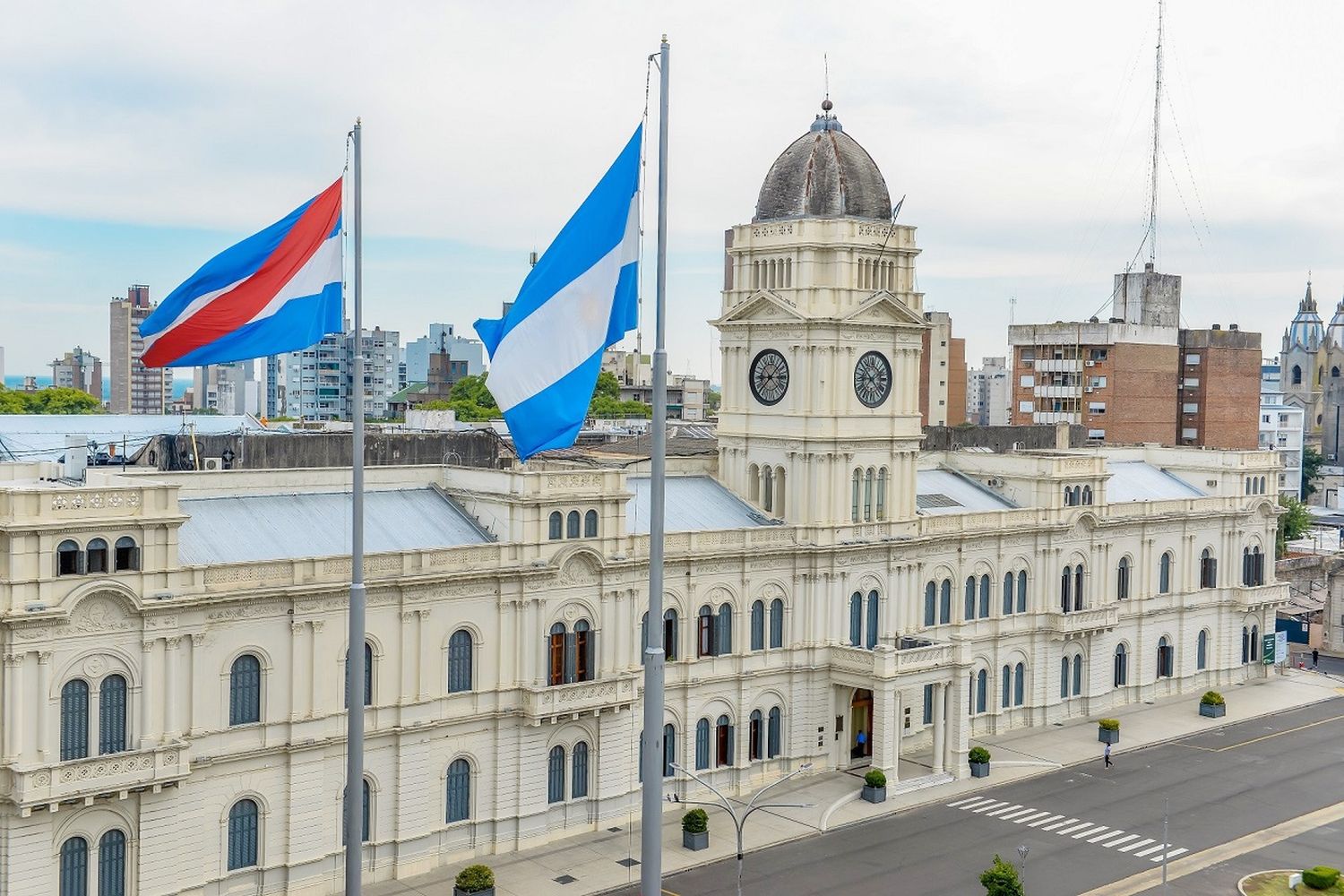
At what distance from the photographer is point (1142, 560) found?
8900 cm

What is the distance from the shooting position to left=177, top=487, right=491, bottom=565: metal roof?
176 feet

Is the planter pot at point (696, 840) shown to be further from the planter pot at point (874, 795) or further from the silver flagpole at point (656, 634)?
the silver flagpole at point (656, 634)

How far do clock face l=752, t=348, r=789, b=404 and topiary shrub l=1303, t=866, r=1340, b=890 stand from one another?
31240 mm

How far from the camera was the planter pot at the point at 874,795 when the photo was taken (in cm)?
6689

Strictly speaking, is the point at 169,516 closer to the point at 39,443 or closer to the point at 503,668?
the point at 503,668

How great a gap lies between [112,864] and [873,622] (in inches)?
1520

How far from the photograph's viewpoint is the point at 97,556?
4747 cm

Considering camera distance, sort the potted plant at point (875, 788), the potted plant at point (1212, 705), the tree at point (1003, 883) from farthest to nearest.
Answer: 1. the potted plant at point (1212, 705)
2. the potted plant at point (875, 788)
3. the tree at point (1003, 883)

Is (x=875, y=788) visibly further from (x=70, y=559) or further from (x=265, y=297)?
(x=265, y=297)

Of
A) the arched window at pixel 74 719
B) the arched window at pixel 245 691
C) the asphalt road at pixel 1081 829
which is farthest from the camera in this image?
the asphalt road at pixel 1081 829

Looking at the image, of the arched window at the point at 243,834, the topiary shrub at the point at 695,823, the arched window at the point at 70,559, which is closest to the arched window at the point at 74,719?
the arched window at the point at 70,559

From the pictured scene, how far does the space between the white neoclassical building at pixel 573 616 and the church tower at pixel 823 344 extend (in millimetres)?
173

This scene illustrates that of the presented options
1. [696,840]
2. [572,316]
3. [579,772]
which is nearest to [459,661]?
[579,772]

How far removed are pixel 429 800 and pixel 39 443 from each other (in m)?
44.7
